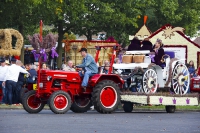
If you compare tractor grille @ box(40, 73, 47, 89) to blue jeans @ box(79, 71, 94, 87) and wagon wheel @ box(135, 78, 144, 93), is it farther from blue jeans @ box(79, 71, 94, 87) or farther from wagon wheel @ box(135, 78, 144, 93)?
wagon wheel @ box(135, 78, 144, 93)

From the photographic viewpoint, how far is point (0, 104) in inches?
1248

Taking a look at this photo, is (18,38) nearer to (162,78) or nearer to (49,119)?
(162,78)

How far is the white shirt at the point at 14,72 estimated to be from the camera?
30203 mm

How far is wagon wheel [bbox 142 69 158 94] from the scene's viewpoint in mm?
26891

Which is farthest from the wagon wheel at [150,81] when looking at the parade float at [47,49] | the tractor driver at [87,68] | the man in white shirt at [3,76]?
the parade float at [47,49]

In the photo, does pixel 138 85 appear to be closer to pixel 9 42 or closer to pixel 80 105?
pixel 80 105

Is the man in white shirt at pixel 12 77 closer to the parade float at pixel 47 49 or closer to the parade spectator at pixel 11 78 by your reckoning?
the parade spectator at pixel 11 78

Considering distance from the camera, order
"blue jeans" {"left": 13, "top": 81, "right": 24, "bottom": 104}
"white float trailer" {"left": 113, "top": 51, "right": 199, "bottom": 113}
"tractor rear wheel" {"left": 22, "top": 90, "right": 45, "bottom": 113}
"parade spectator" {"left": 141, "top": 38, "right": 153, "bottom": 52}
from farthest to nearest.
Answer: "blue jeans" {"left": 13, "top": 81, "right": 24, "bottom": 104}
"parade spectator" {"left": 141, "top": 38, "right": 153, "bottom": 52}
"white float trailer" {"left": 113, "top": 51, "right": 199, "bottom": 113}
"tractor rear wheel" {"left": 22, "top": 90, "right": 45, "bottom": 113}

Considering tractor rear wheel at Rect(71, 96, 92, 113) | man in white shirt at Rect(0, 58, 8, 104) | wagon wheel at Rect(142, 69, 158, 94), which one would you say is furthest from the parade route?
man in white shirt at Rect(0, 58, 8, 104)

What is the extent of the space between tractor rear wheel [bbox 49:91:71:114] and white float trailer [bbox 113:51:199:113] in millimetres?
2168

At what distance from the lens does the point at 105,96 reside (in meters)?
25.7

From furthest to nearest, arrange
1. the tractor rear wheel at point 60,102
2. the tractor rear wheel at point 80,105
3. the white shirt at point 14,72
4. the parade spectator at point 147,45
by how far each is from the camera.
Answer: the white shirt at point 14,72 < the parade spectator at point 147,45 < the tractor rear wheel at point 80,105 < the tractor rear wheel at point 60,102

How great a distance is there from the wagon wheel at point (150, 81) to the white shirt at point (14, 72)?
17.7 feet

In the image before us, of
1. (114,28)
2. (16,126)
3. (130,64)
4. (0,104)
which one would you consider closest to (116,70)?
(130,64)
